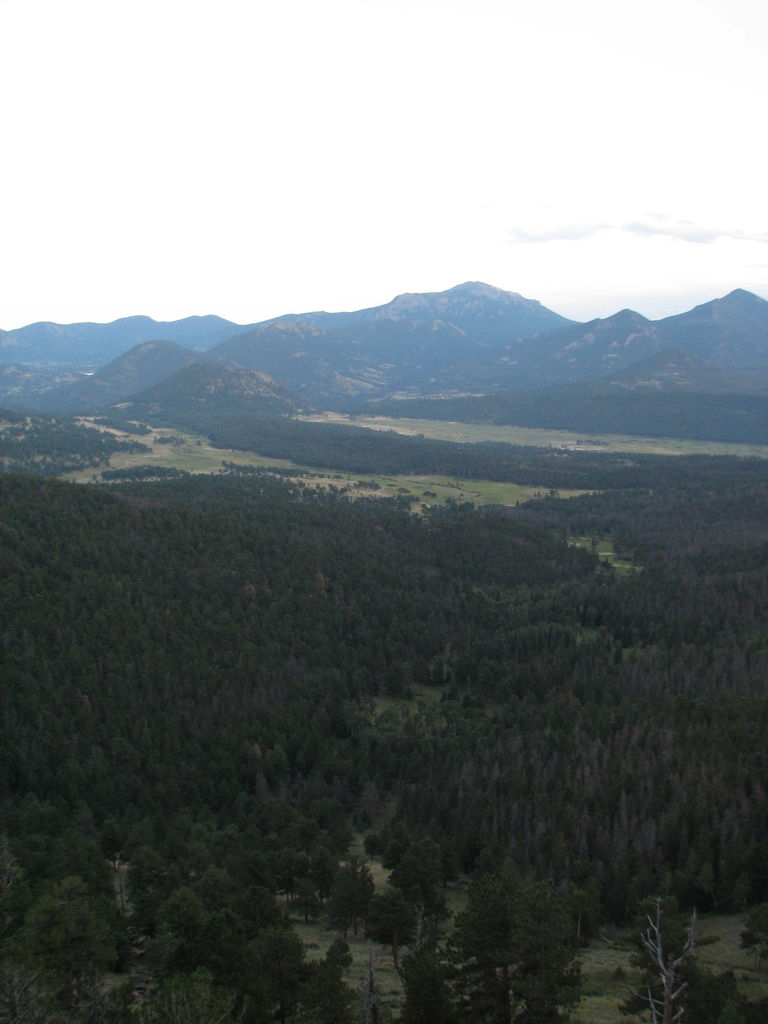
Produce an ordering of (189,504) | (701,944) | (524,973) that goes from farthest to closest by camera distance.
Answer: (189,504), (701,944), (524,973)

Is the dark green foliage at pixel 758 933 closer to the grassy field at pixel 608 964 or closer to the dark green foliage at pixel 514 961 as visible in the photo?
the grassy field at pixel 608 964

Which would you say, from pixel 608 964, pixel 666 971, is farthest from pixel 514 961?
pixel 666 971

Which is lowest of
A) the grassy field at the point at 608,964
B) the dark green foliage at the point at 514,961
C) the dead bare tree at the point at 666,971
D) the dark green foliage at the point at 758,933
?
the grassy field at the point at 608,964

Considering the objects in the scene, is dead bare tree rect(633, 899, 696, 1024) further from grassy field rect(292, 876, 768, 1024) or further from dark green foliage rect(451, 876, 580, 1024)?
dark green foliage rect(451, 876, 580, 1024)

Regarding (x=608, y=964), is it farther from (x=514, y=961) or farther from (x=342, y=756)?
(x=342, y=756)

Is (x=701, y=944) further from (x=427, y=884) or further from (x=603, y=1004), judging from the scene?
(x=427, y=884)

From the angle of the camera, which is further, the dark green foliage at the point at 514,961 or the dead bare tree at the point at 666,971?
the dark green foliage at the point at 514,961

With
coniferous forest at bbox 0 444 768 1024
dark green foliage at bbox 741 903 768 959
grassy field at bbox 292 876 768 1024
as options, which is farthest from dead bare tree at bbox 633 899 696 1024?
dark green foliage at bbox 741 903 768 959

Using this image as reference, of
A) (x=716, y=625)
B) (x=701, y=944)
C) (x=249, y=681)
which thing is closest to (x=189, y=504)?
(x=249, y=681)

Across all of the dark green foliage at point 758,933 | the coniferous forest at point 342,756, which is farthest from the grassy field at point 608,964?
the coniferous forest at point 342,756
